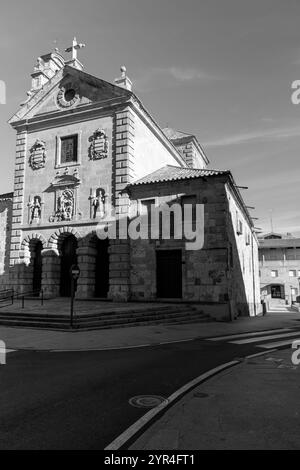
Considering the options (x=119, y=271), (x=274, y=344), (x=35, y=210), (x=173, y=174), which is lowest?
(x=274, y=344)

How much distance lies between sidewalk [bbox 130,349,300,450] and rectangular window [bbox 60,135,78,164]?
19.4 metres

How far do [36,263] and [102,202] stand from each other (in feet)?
21.0

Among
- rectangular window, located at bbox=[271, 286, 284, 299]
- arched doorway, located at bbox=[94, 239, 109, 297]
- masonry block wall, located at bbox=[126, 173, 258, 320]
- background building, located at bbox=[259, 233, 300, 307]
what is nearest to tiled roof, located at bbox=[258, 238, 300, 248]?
background building, located at bbox=[259, 233, 300, 307]

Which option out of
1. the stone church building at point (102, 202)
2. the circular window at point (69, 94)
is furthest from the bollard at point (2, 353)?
the circular window at point (69, 94)

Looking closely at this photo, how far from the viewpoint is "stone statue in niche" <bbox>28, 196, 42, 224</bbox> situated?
941 inches

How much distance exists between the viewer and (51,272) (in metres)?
22.7

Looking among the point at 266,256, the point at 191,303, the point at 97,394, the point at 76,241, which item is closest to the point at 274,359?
the point at 97,394

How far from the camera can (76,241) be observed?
23.0m

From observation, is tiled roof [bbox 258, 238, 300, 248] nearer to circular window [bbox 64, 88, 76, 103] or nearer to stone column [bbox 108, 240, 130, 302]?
stone column [bbox 108, 240, 130, 302]

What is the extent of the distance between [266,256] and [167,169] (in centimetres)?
3583

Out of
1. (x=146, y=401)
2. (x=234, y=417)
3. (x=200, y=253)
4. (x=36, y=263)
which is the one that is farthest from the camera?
(x=36, y=263)

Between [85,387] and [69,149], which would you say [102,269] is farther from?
[85,387]

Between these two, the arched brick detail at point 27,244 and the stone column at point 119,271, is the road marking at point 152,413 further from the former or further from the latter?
the arched brick detail at point 27,244

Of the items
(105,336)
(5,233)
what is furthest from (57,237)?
(105,336)
